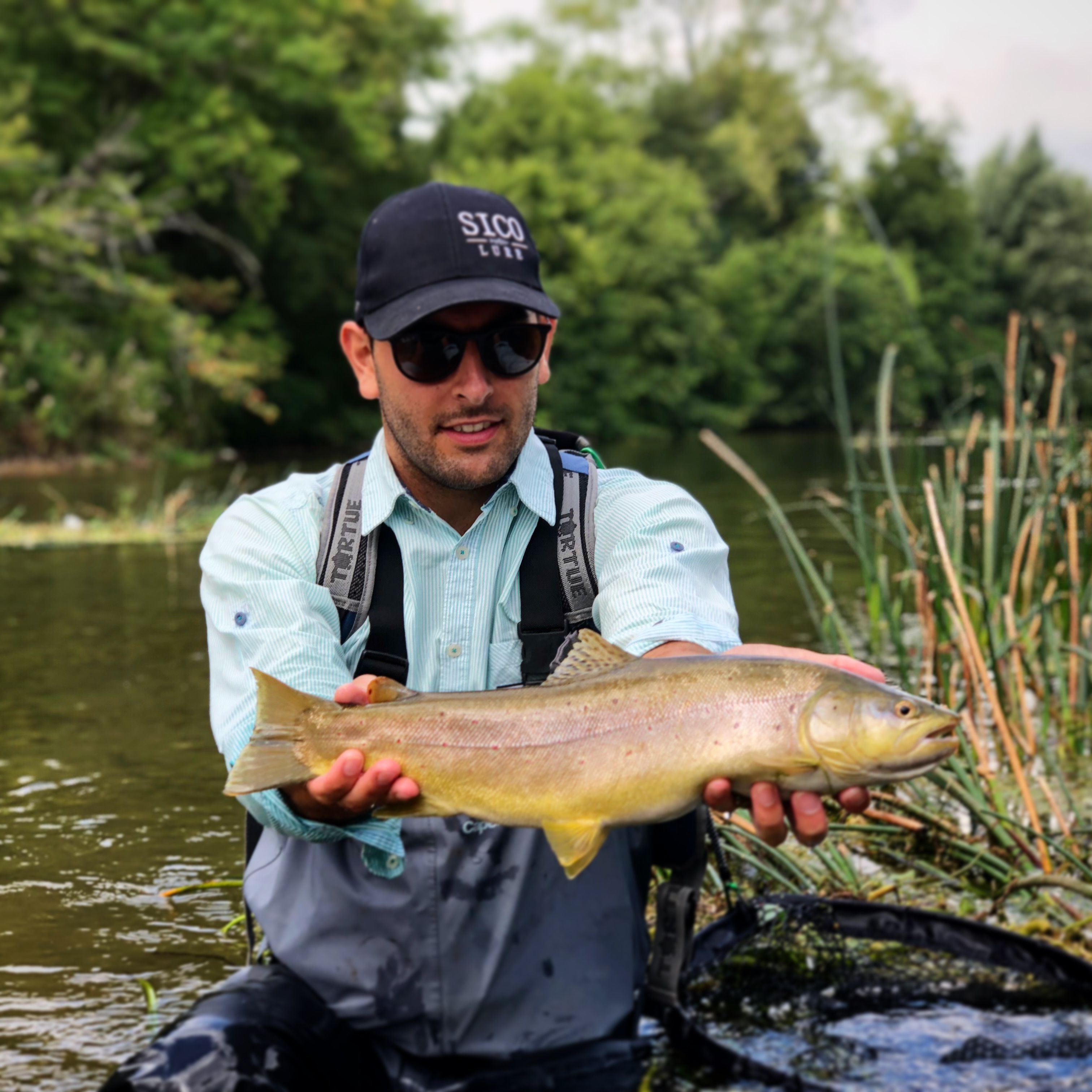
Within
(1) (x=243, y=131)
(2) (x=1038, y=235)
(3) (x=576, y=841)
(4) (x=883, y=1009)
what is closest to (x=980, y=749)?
(4) (x=883, y=1009)

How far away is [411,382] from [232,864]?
2.25 metres

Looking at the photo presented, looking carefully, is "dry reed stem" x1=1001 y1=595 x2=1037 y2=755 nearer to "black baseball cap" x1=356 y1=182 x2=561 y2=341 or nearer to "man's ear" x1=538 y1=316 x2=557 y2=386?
"man's ear" x1=538 y1=316 x2=557 y2=386

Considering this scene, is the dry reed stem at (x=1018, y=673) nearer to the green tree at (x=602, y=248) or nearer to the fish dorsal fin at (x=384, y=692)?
the fish dorsal fin at (x=384, y=692)

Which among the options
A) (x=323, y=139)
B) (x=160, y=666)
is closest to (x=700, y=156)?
(x=323, y=139)

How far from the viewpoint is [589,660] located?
7.98 ft

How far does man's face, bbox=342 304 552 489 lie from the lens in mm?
2898

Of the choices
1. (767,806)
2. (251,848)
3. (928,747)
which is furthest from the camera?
(251,848)

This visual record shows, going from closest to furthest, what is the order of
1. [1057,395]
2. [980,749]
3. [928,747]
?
[928,747] → [980,749] → [1057,395]

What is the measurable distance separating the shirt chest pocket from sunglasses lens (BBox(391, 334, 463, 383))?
0.55 meters

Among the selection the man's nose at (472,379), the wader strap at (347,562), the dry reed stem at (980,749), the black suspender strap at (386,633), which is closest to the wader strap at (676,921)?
the black suspender strap at (386,633)

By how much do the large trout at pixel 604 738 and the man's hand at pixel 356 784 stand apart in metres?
0.02

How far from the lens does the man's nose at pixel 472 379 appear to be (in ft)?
9.46

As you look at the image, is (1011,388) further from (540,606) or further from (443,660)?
(443,660)

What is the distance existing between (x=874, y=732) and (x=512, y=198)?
3706 centimetres
